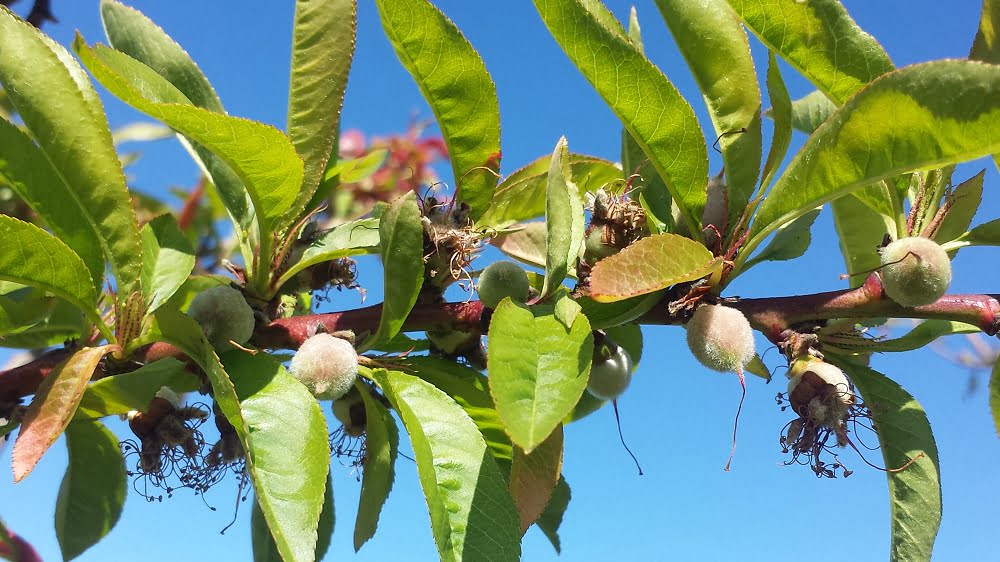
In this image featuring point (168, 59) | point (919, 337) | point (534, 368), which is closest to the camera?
point (534, 368)

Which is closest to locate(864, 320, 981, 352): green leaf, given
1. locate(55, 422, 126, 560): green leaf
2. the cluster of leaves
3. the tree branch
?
the cluster of leaves

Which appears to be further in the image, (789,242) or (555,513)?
(555,513)

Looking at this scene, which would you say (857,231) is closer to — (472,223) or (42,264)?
(472,223)

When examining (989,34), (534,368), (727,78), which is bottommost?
(534,368)

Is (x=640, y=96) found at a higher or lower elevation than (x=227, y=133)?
higher

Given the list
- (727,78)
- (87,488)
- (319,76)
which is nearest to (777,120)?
(727,78)

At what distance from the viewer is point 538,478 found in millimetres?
1324

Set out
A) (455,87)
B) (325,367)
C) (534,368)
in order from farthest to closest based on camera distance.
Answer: (455,87)
(325,367)
(534,368)

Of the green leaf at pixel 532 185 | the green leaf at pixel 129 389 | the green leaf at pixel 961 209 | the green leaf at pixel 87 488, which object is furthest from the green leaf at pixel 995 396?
the green leaf at pixel 87 488

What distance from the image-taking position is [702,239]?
1385 mm

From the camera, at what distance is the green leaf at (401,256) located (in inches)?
50.2

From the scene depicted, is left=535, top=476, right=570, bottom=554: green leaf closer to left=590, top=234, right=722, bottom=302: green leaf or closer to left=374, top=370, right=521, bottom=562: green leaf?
left=374, top=370, right=521, bottom=562: green leaf

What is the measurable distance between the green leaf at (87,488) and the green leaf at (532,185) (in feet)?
3.31

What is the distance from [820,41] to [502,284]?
642 millimetres
